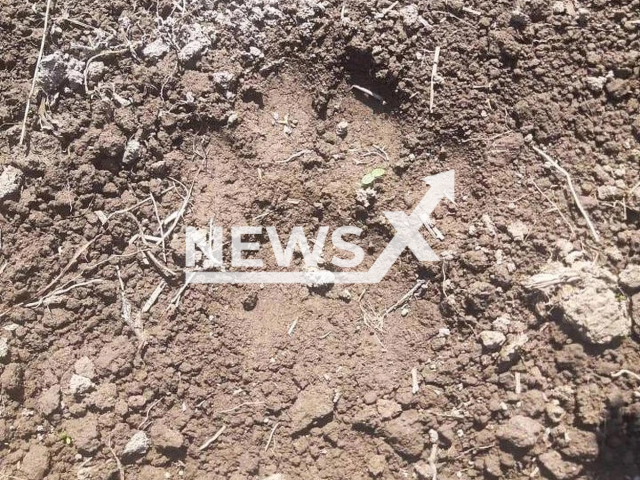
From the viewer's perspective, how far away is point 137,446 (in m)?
2.50

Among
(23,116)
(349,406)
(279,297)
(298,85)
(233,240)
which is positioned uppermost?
(298,85)

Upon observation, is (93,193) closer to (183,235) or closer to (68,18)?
(183,235)

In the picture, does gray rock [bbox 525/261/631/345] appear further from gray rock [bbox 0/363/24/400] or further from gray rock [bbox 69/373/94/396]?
gray rock [bbox 0/363/24/400]

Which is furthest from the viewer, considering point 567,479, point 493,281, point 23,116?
point 23,116

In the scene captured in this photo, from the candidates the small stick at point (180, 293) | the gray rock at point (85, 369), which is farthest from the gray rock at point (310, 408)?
the gray rock at point (85, 369)

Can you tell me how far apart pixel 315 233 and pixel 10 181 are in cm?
140

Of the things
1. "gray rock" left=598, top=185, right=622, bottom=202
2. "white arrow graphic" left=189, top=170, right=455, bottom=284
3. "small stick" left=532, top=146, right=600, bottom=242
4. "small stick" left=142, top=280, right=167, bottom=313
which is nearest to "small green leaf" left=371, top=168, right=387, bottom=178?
"white arrow graphic" left=189, top=170, right=455, bottom=284

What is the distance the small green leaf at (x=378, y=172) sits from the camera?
2738 mm

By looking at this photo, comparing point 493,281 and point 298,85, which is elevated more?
point 298,85

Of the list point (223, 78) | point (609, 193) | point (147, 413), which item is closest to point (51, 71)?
point (223, 78)

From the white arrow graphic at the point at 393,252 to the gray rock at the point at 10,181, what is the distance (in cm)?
89

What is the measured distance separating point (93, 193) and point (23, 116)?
0.48 metres

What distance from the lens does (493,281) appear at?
250cm

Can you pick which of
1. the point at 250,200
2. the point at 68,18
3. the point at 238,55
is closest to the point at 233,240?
the point at 250,200
